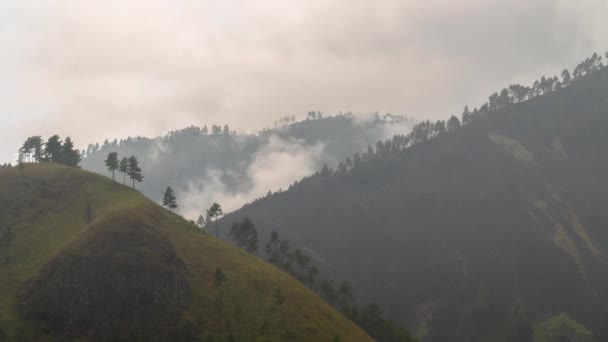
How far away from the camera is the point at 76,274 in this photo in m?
99.8

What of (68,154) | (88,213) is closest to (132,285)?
(88,213)

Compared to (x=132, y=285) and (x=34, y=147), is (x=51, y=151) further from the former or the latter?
(x=132, y=285)

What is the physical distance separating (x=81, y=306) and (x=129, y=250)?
15.3 m

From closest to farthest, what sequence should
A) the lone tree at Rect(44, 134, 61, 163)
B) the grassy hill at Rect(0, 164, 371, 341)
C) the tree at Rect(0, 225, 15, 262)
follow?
the grassy hill at Rect(0, 164, 371, 341)
the tree at Rect(0, 225, 15, 262)
the lone tree at Rect(44, 134, 61, 163)

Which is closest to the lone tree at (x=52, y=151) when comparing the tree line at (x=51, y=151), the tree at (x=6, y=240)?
the tree line at (x=51, y=151)

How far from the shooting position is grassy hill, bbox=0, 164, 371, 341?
9481 centimetres

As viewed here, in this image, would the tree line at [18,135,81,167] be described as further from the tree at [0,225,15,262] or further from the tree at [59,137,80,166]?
the tree at [0,225,15,262]

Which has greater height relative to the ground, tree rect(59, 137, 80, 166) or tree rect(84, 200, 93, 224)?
tree rect(59, 137, 80, 166)

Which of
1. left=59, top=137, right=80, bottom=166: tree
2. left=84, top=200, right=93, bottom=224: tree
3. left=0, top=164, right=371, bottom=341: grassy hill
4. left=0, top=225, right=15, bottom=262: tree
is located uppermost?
left=59, top=137, right=80, bottom=166: tree

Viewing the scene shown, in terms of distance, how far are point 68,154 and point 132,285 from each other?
342 ft

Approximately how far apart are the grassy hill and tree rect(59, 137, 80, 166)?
165ft

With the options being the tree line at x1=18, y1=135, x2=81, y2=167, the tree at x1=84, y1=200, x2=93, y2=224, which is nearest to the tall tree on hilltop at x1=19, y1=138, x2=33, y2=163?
the tree line at x1=18, y1=135, x2=81, y2=167

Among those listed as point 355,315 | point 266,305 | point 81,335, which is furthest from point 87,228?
point 355,315

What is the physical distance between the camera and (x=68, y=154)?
185 m
